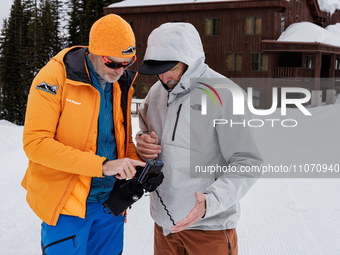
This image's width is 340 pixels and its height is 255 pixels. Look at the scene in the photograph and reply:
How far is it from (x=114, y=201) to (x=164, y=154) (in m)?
0.56

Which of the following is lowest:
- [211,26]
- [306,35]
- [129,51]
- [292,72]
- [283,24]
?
[292,72]

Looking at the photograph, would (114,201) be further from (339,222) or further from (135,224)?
(339,222)

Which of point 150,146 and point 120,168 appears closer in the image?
point 120,168

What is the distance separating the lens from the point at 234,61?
24.7 meters

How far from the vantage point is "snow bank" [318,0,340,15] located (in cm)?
Result: 3075

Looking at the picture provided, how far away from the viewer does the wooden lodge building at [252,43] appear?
23.1 meters

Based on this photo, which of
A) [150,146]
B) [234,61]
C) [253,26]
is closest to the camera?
[150,146]

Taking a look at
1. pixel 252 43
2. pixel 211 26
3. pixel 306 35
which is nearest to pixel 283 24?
pixel 306 35

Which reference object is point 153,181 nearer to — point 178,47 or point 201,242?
point 201,242

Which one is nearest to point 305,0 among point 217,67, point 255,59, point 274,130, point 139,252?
point 255,59

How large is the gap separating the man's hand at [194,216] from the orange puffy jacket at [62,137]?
661 mm

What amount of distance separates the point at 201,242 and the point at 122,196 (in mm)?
706

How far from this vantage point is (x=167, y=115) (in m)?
2.41

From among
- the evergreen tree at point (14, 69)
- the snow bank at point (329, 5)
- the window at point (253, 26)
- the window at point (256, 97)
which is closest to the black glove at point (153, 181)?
the window at point (256, 97)
